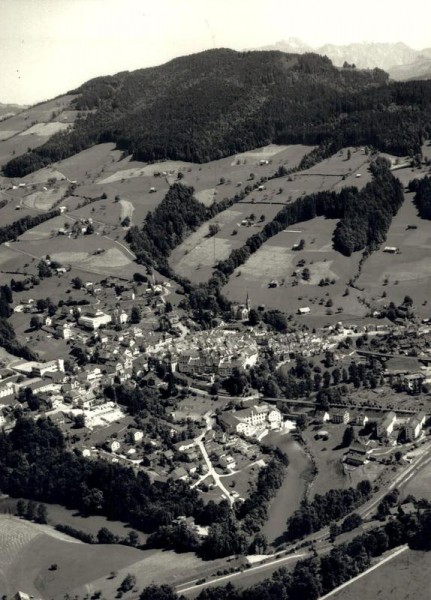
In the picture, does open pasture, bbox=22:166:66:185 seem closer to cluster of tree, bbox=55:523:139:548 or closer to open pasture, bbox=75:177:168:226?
open pasture, bbox=75:177:168:226

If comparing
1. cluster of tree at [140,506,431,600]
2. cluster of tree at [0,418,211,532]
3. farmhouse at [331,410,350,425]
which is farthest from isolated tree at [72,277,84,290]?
cluster of tree at [140,506,431,600]

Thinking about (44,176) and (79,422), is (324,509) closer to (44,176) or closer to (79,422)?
(79,422)

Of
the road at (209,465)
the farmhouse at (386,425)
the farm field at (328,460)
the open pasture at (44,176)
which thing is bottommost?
the farm field at (328,460)

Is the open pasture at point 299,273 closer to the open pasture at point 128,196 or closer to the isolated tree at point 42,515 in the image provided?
the open pasture at point 128,196

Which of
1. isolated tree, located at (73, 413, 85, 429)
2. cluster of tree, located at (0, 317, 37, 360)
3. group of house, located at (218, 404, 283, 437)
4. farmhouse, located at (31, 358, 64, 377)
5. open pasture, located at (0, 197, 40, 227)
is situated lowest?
group of house, located at (218, 404, 283, 437)

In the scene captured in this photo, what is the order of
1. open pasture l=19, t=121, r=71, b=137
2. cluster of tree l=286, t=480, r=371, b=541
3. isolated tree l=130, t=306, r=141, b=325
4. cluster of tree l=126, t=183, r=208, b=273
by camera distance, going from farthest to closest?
open pasture l=19, t=121, r=71, b=137 → cluster of tree l=126, t=183, r=208, b=273 → isolated tree l=130, t=306, r=141, b=325 → cluster of tree l=286, t=480, r=371, b=541

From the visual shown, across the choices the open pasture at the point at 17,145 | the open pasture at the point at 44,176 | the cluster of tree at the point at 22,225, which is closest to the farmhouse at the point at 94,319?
the cluster of tree at the point at 22,225

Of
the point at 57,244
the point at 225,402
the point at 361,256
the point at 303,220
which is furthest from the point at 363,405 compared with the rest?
the point at 57,244
